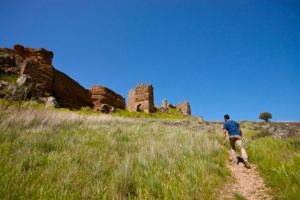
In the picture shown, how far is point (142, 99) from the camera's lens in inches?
1316

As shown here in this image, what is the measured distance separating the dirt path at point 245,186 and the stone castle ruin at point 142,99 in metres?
27.1

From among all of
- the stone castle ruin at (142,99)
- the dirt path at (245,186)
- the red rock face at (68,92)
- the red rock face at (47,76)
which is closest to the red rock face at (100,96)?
the red rock face at (47,76)

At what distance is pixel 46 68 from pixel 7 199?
20.1 m

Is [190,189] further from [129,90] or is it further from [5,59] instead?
[129,90]

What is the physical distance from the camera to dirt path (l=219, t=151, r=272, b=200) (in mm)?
3664

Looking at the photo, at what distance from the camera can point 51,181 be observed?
2.91m

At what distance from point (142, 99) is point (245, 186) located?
29439 mm

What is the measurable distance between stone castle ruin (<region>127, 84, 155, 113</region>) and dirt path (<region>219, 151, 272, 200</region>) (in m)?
27.1

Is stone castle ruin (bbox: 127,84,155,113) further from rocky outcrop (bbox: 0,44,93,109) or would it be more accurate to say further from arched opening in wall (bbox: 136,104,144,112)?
→ rocky outcrop (bbox: 0,44,93,109)

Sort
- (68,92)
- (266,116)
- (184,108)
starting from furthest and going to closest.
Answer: (184,108)
(266,116)
(68,92)

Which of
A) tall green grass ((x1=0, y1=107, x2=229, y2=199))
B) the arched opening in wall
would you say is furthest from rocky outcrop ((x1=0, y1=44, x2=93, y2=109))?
tall green grass ((x1=0, y1=107, x2=229, y2=199))

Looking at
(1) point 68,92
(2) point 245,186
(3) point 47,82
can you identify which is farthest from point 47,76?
(2) point 245,186

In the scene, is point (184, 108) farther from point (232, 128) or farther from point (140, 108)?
point (232, 128)

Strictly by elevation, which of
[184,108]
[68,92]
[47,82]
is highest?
[184,108]
